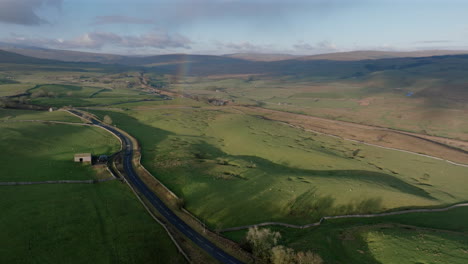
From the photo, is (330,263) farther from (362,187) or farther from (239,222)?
(362,187)

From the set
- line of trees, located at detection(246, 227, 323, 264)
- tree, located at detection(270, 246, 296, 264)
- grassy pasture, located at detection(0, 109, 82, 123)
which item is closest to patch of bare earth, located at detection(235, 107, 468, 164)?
line of trees, located at detection(246, 227, 323, 264)

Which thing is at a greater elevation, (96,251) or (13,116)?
(13,116)

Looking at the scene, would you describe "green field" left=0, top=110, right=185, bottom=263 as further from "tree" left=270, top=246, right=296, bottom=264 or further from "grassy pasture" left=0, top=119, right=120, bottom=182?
"tree" left=270, top=246, right=296, bottom=264

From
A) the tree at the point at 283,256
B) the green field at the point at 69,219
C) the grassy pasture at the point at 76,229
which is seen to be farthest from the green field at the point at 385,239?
the green field at the point at 69,219

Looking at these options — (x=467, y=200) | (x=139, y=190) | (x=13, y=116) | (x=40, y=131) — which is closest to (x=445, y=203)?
(x=467, y=200)

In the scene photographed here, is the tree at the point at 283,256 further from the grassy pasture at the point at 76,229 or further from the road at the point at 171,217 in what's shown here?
the grassy pasture at the point at 76,229

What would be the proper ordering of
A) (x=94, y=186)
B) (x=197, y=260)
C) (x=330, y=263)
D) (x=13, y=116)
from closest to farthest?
Result: (x=330, y=263) → (x=197, y=260) → (x=94, y=186) → (x=13, y=116)
